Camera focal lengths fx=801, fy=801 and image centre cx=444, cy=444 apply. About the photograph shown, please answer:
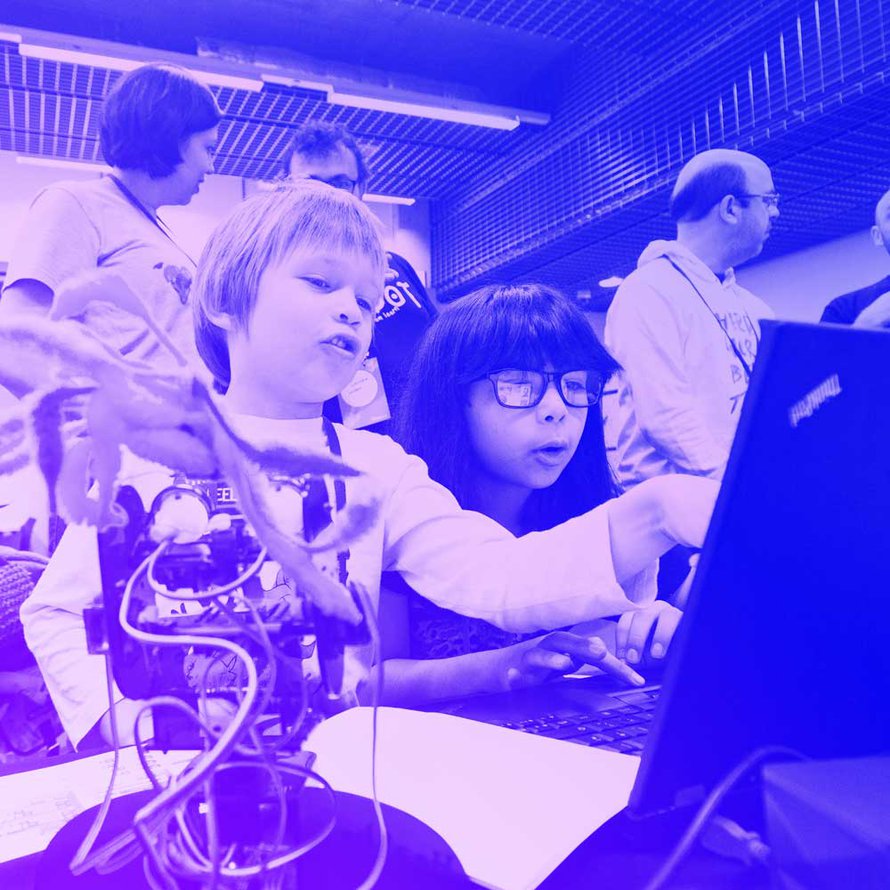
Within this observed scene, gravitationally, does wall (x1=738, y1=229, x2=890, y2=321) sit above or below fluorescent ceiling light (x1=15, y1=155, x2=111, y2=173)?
above

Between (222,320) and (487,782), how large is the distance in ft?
1.23

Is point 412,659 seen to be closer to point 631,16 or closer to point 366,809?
point 366,809

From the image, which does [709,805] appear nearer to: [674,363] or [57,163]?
[674,363]

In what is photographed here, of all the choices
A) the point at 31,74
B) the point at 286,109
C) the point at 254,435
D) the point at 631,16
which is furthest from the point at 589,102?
the point at 254,435

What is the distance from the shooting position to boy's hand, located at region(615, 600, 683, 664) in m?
0.79

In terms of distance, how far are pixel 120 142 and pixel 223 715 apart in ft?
2.35

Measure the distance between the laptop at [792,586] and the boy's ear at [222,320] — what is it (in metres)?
0.40

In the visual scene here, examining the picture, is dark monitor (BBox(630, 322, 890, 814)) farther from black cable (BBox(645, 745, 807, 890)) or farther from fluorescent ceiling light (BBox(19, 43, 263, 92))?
fluorescent ceiling light (BBox(19, 43, 263, 92))

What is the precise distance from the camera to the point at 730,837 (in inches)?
15.8

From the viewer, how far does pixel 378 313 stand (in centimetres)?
95

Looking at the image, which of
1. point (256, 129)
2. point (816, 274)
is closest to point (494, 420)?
point (256, 129)

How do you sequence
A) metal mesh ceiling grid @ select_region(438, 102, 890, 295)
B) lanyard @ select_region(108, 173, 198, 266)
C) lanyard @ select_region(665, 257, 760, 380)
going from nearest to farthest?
lanyard @ select_region(108, 173, 198, 266) → lanyard @ select_region(665, 257, 760, 380) → metal mesh ceiling grid @ select_region(438, 102, 890, 295)

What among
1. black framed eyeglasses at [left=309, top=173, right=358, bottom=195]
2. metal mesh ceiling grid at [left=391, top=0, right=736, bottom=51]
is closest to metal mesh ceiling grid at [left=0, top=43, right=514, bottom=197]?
metal mesh ceiling grid at [left=391, top=0, right=736, bottom=51]

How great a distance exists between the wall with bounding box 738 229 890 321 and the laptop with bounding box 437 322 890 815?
3.53 metres
